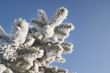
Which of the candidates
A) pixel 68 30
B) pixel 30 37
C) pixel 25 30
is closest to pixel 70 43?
pixel 68 30

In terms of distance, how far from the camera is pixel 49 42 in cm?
955

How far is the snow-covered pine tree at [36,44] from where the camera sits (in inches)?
333

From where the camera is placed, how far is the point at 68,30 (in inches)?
374

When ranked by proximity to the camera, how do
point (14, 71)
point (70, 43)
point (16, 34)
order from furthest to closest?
1. point (70, 43)
2. point (14, 71)
3. point (16, 34)

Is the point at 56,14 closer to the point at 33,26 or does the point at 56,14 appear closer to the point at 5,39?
the point at 33,26

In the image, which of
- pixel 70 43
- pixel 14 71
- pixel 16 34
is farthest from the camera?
pixel 70 43

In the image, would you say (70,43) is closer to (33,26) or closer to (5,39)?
(33,26)

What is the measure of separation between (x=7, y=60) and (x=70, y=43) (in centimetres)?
168

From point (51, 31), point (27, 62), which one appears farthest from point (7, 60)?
point (51, 31)

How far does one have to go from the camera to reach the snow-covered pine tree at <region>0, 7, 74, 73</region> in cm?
845

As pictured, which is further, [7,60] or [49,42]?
[49,42]

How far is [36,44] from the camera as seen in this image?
31.3ft

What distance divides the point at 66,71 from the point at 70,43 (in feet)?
2.13

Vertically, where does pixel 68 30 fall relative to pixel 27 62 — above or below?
above
